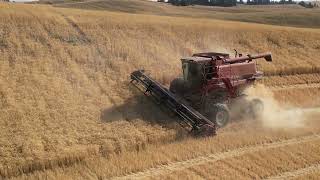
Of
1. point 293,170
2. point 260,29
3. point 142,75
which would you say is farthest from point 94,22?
point 293,170

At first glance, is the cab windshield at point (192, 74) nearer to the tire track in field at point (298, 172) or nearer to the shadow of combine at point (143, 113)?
the shadow of combine at point (143, 113)

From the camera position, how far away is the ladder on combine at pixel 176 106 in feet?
60.6

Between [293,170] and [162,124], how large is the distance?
5458mm

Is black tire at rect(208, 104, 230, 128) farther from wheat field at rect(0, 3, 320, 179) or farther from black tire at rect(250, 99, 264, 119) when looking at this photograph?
black tire at rect(250, 99, 264, 119)

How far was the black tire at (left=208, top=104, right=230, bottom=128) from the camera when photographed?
19.6m

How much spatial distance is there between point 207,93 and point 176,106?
147 cm

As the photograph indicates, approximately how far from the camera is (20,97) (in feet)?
62.3

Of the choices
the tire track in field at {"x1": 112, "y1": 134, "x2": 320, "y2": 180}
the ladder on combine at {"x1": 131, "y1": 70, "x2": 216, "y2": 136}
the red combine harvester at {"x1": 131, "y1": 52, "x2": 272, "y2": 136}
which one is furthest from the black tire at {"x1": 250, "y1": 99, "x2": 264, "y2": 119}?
the ladder on combine at {"x1": 131, "y1": 70, "x2": 216, "y2": 136}

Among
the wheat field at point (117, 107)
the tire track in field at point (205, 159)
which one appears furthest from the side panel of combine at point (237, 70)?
the tire track in field at point (205, 159)

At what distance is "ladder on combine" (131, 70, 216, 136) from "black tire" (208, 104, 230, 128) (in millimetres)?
811

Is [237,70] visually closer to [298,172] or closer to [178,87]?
[178,87]

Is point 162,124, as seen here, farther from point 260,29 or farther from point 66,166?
point 260,29

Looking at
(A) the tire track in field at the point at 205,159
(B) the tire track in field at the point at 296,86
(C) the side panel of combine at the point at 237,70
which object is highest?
(C) the side panel of combine at the point at 237,70

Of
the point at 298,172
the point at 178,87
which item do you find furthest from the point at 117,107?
the point at 298,172
